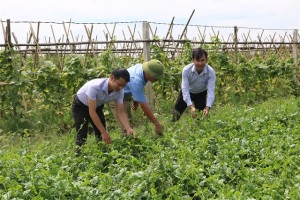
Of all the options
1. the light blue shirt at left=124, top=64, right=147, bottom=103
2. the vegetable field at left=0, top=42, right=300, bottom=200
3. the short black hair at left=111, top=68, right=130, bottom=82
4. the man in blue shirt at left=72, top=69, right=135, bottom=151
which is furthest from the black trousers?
the short black hair at left=111, top=68, right=130, bottom=82

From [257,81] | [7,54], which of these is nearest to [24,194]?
[7,54]

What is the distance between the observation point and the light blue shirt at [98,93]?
504cm

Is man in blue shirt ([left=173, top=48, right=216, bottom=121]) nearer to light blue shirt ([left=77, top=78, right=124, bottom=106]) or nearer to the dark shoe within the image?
the dark shoe

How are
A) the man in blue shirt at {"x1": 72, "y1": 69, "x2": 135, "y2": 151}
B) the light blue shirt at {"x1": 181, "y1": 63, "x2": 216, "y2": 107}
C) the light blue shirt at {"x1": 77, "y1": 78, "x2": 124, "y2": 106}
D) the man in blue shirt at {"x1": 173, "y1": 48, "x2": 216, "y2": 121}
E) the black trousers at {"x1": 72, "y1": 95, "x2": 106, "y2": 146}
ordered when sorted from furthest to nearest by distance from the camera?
1. the light blue shirt at {"x1": 181, "y1": 63, "x2": 216, "y2": 107}
2. the man in blue shirt at {"x1": 173, "y1": 48, "x2": 216, "y2": 121}
3. the black trousers at {"x1": 72, "y1": 95, "x2": 106, "y2": 146}
4. the light blue shirt at {"x1": 77, "y1": 78, "x2": 124, "y2": 106}
5. the man in blue shirt at {"x1": 72, "y1": 69, "x2": 135, "y2": 151}

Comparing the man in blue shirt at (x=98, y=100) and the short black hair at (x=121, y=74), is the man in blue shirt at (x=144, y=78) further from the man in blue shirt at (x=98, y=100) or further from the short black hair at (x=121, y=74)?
the short black hair at (x=121, y=74)

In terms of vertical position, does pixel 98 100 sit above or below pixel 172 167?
above

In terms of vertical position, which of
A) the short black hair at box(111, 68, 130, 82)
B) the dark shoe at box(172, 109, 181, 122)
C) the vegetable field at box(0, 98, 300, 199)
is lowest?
the dark shoe at box(172, 109, 181, 122)

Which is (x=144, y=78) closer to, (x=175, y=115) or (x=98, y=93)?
(x=98, y=93)

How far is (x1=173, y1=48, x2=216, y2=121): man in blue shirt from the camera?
6160mm

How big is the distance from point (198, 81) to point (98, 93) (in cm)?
206

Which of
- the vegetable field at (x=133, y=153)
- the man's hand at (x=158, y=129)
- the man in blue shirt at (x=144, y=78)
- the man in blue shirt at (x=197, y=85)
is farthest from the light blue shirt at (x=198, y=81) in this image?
the man in blue shirt at (x=144, y=78)

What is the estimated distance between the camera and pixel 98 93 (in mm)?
5109

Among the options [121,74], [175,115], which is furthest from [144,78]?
[175,115]

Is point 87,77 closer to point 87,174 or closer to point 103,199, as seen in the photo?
point 87,174
